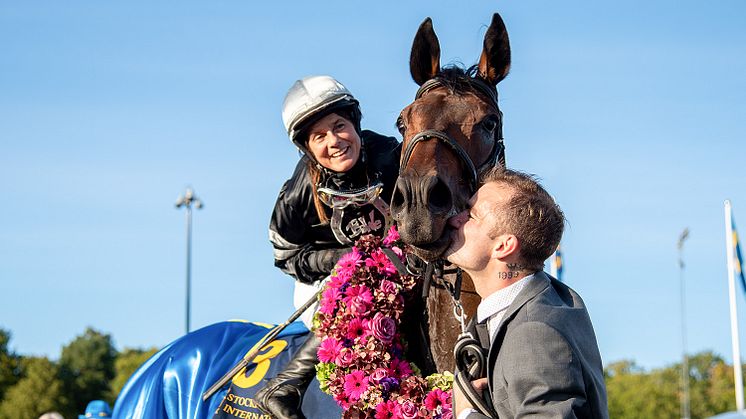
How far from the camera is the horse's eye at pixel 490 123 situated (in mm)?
5500

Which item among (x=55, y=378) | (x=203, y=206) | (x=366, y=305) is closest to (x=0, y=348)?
(x=55, y=378)

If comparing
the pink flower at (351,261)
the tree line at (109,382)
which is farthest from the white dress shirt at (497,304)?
the tree line at (109,382)

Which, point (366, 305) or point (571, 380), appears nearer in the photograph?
point (571, 380)

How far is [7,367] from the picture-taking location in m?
55.0

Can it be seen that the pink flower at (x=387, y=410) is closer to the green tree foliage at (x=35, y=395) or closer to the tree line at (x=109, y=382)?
the tree line at (x=109, y=382)

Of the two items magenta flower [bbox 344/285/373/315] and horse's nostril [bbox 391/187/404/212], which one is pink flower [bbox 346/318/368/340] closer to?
magenta flower [bbox 344/285/373/315]

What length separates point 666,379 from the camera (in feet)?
272

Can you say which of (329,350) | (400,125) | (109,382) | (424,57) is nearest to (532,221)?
(400,125)

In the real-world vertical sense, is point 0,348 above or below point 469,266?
above

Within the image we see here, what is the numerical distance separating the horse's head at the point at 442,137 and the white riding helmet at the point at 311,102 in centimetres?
54

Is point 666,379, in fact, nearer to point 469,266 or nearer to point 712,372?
point 712,372

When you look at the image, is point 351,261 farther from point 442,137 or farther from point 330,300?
point 442,137

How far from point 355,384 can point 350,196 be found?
1.05m

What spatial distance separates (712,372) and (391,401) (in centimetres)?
8496
